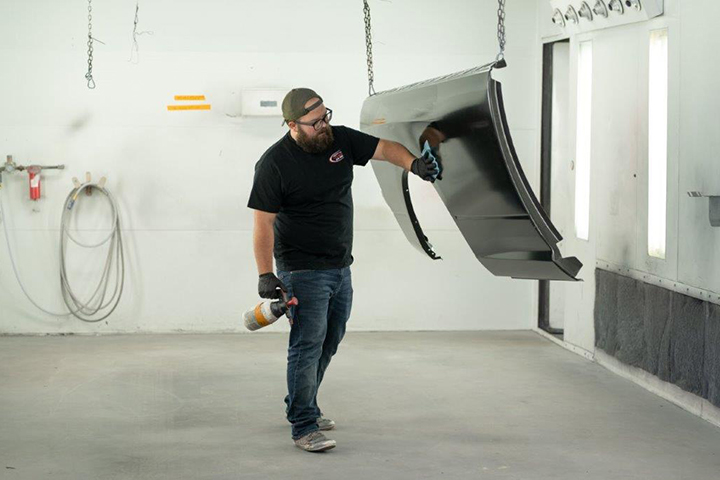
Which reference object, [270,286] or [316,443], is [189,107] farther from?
[316,443]

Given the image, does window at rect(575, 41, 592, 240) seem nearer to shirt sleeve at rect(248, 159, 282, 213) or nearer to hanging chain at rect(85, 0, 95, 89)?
shirt sleeve at rect(248, 159, 282, 213)

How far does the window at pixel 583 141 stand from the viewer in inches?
263

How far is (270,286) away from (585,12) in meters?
3.03

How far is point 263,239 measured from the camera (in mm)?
4410

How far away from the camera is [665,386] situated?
17.9 feet

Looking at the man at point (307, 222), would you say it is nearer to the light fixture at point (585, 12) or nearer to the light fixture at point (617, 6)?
the light fixture at point (617, 6)

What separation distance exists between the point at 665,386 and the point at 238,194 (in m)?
3.51

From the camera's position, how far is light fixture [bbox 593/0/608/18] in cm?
597

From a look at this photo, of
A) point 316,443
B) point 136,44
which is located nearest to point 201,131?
point 136,44

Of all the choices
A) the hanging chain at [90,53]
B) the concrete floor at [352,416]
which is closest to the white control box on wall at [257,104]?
the hanging chain at [90,53]

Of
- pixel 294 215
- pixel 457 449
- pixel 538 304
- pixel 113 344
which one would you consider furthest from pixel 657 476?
pixel 113 344

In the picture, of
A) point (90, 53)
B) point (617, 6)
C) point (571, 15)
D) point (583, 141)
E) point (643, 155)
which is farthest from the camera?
point (90, 53)

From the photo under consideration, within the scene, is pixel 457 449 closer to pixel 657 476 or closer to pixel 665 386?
pixel 657 476

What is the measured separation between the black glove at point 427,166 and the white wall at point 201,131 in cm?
308
